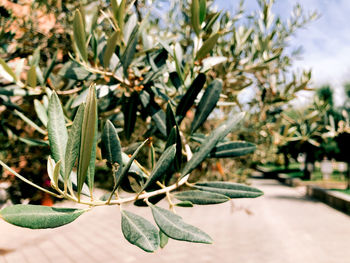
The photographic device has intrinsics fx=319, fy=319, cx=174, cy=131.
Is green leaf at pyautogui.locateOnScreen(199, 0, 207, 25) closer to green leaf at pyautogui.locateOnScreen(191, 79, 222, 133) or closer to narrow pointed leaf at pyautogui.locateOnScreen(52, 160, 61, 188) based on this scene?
green leaf at pyautogui.locateOnScreen(191, 79, 222, 133)

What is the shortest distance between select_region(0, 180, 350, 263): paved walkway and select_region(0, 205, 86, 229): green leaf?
405cm

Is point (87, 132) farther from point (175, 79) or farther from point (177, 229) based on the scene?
point (175, 79)

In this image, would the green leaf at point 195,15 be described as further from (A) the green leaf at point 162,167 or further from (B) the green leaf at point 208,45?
(A) the green leaf at point 162,167

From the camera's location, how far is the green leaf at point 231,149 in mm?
887

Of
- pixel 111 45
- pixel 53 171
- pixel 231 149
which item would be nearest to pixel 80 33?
pixel 111 45

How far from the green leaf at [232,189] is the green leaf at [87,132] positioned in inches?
13.9

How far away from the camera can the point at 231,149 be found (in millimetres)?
896

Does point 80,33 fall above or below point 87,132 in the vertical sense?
above

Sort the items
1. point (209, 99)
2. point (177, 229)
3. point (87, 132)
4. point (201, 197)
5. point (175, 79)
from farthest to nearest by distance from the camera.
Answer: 1. point (175, 79)
2. point (209, 99)
3. point (201, 197)
4. point (177, 229)
5. point (87, 132)

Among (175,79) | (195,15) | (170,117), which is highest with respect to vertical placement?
(195,15)

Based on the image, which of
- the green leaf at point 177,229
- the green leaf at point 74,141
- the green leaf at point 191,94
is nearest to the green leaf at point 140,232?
the green leaf at point 177,229

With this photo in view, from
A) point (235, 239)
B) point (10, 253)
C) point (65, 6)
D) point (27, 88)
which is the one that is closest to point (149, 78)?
point (27, 88)

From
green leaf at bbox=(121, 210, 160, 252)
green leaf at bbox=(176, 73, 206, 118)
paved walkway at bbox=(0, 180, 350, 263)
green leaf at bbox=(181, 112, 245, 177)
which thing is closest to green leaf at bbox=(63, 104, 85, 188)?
green leaf at bbox=(121, 210, 160, 252)

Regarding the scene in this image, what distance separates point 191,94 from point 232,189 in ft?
0.87
